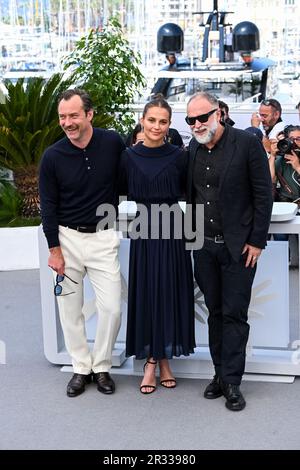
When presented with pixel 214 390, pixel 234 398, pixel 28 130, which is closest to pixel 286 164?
pixel 28 130

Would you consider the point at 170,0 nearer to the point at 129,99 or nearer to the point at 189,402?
the point at 129,99

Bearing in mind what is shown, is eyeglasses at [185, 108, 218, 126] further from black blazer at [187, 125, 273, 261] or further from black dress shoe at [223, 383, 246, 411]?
black dress shoe at [223, 383, 246, 411]

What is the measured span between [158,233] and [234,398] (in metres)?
0.98

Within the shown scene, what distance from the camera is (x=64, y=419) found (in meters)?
4.62

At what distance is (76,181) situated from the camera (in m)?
4.71

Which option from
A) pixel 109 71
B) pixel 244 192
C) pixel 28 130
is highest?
pixel 109 71

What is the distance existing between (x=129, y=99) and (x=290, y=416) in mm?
5987

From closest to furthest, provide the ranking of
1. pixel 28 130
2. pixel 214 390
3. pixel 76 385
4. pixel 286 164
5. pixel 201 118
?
1. pixel 201 118
2. pixel 214 390
3. pixel 76 385
4. pixel 286 164
5. pixel 28 130

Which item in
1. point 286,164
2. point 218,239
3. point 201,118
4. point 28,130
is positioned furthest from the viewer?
point 28,130

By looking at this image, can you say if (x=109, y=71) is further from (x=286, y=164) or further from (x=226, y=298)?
(x=226, y=298)

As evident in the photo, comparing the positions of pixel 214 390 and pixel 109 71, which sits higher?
pixel 109 71

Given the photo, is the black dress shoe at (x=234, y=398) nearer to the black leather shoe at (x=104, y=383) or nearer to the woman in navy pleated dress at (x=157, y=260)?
the woman in navy pleated dress at (x=157, y=260)
